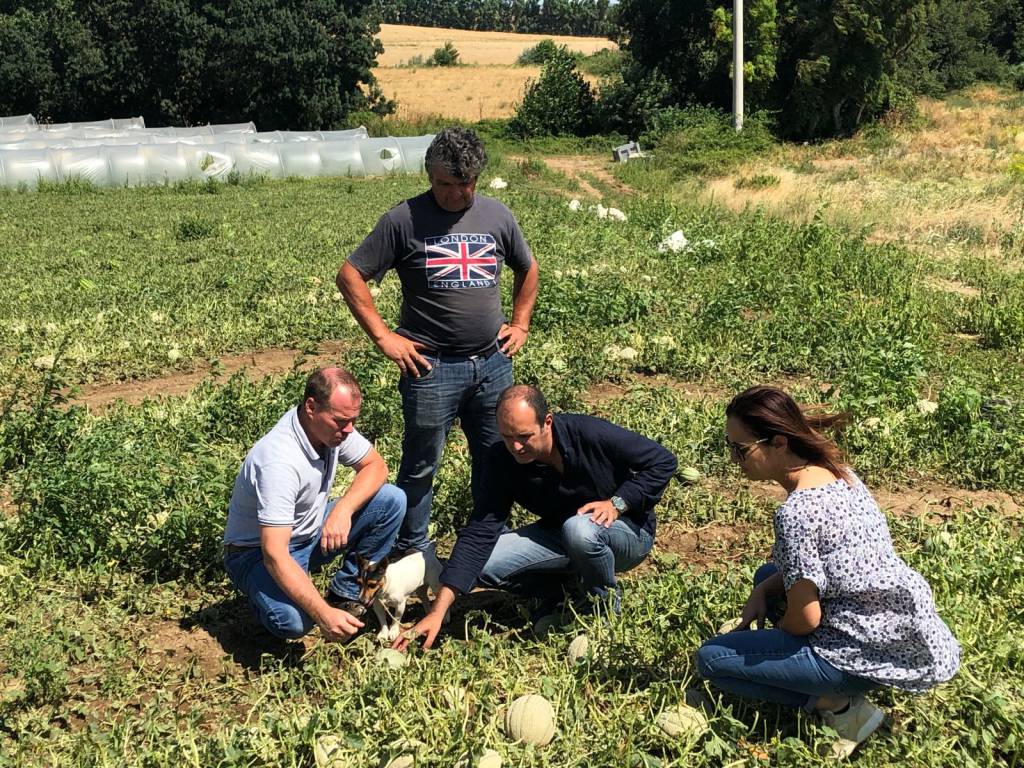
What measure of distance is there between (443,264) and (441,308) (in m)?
0.19

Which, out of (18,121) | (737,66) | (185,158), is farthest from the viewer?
(18,121)

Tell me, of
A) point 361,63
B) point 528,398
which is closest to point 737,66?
point 361,63

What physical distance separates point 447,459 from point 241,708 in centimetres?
215

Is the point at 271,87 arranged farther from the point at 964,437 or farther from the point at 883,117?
the point at 964,437

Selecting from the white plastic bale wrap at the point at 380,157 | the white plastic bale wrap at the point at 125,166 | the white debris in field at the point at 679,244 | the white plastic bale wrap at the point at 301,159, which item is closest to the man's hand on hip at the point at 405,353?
the white debris in field at the point at 679,244

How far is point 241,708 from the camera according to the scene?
344cm

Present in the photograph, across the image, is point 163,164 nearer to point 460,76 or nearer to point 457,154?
point 457,154

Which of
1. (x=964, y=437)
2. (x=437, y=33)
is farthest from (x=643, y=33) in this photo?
(x=437, y=33)

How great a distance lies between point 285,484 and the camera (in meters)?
3.46

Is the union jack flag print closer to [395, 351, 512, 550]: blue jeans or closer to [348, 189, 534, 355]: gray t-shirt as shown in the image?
[348, 189, 534, 355]: gray t-shirt

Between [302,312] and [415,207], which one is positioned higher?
[415,207]

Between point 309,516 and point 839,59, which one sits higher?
point 839,59

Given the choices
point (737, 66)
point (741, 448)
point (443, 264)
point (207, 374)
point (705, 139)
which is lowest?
point (207, 374)

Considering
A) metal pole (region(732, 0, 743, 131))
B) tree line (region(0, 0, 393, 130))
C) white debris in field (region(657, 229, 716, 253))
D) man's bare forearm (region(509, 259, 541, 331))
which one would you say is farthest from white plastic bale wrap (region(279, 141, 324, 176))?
man's bare forearm (region(509, 259, 541, 331))
